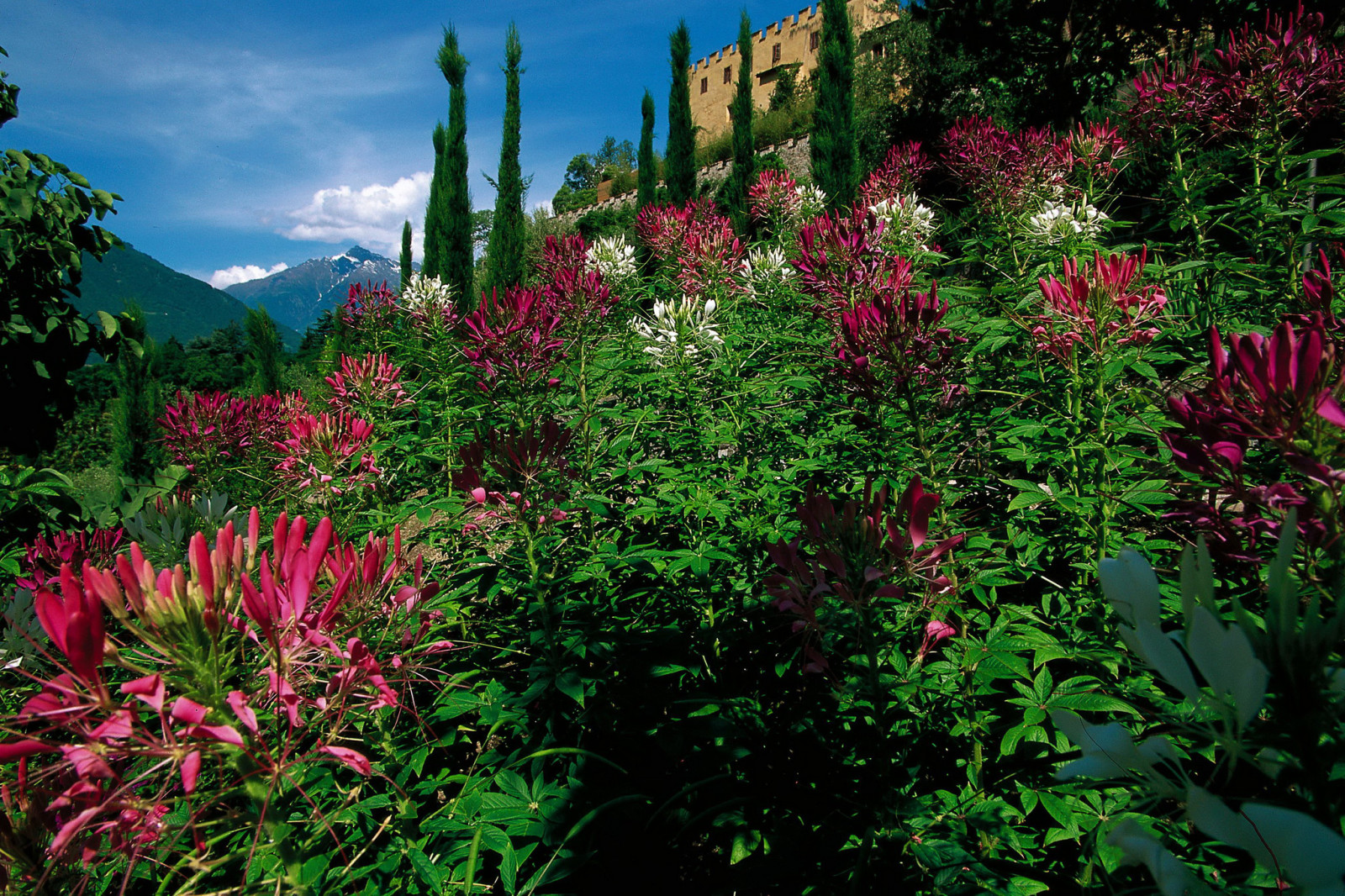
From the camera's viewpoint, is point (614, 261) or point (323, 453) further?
point (614, 261)

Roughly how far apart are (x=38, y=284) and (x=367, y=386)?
128 centimetres

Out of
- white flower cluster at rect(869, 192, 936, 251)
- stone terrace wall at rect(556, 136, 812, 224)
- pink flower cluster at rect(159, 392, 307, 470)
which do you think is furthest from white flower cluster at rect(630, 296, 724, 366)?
stone terrace wall at rect(556, 136, 812, 224)

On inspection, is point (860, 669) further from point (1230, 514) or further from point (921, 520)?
point (1230, 514)

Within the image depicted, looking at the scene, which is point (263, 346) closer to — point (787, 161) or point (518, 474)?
point (518, 474)

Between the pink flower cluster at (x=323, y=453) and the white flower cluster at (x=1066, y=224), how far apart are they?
8.27 ft

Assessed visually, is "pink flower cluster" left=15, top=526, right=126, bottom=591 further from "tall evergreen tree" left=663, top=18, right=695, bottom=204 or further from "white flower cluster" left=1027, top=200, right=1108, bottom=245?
"tall evergreen tree" left=663, top=18, right=695, bottom=204

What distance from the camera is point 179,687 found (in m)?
0.68

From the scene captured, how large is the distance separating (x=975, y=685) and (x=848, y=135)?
9.85m

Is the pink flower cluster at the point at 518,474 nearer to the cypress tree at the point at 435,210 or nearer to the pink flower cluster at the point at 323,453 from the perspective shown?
the pink flower cluster at the point at 323,453

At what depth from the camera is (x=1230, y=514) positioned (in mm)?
686

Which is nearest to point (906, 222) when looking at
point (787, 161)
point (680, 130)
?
point (680, 130)

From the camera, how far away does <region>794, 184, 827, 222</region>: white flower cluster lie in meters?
4.24

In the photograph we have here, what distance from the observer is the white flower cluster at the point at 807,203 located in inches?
167

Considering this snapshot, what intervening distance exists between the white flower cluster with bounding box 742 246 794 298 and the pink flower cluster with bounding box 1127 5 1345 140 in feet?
5.04
